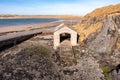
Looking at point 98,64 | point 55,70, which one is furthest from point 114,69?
point 55,70

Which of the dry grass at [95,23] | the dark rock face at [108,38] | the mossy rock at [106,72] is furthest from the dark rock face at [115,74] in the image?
the dry grass at [95,23]

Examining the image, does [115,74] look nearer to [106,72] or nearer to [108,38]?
[106,72]

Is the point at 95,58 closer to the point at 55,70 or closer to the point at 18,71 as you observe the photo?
the point at 55,70

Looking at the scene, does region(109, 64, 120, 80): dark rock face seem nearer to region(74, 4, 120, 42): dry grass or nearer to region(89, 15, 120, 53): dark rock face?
region(89, 15, 120, 53): dark rock face

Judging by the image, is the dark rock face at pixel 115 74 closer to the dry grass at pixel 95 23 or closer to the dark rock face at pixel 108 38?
the dark rock face at pixel 108 38

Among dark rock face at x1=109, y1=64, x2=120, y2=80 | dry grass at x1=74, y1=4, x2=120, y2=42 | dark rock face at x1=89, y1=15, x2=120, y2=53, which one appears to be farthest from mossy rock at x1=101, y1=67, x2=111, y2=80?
dry grass at x1=74, y1=4, x2=120, y2=42

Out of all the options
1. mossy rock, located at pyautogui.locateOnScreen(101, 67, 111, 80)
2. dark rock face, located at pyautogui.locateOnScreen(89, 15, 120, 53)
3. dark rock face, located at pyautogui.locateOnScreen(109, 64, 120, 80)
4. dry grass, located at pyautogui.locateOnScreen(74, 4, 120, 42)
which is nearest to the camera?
dark rock face, located at pyautogui.locateOnScreen(109, 64, 120, 80)

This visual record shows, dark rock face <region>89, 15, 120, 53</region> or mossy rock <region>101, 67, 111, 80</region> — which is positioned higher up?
dark rock face <region>89, 15, 120, 53</region>

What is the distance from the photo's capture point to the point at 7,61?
23.8 meters

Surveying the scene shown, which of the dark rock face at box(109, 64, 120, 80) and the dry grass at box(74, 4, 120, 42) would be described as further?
the dry grass at box(74, 4, 120, 42)

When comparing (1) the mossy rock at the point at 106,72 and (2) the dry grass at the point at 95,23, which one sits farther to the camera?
(2) the dry grass at the point at 95,23

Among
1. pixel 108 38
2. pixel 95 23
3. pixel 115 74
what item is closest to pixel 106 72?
pixel 115 74

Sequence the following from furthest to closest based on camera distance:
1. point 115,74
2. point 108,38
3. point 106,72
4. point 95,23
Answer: point 95,23
point 108,38
point 106,72
point 115,74

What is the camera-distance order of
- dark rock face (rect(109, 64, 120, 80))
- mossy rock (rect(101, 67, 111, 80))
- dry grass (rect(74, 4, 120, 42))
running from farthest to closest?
dry grass (rect(74, 4, 120, 42))
mossy rock (rect(101, 67, 111, 80))
dark rock face (rect(109, 64, 120, 80))
